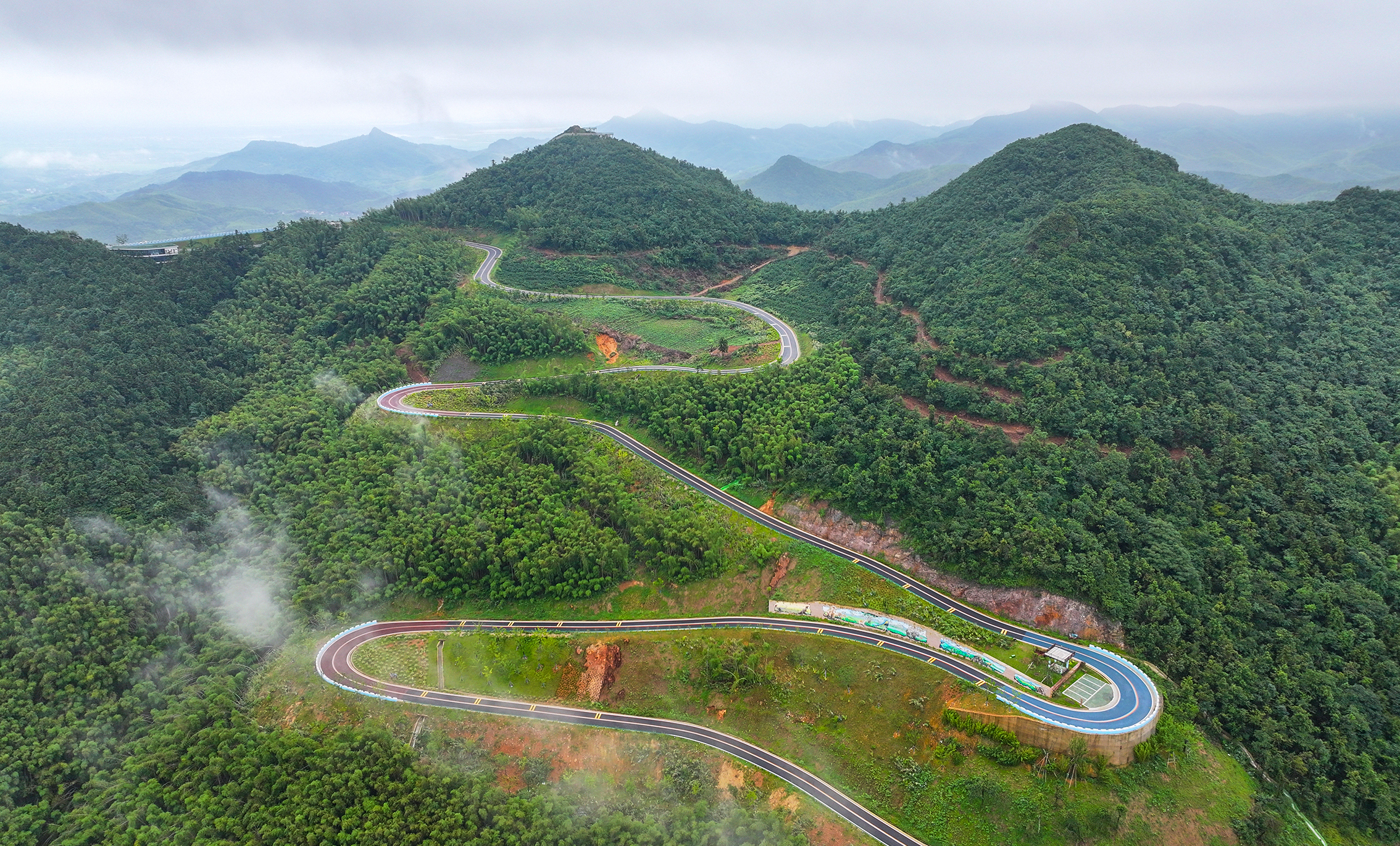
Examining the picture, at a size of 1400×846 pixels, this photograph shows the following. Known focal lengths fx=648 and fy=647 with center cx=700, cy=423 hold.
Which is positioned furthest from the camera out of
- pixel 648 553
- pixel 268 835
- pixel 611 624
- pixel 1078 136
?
pixel 1078 136

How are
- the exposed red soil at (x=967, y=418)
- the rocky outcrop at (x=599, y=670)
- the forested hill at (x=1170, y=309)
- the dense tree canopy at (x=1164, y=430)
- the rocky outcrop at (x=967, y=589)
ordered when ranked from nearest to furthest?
the dense tree canopy at (x=1164, y=430) < the rocky outcrop at (x=967, y=589) < the rocky outcrop at (x=599, y=670) < the forested hill at (x=1170, y=309) < the exposed red soil at (x=967, y=418)

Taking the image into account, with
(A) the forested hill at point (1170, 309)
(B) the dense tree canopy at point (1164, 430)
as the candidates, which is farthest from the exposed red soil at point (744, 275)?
(A) the forested hill at point (1170, 309)

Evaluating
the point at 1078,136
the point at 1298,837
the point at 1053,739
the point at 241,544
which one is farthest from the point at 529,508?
the point at 1078,136

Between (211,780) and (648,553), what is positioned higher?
(648,553)

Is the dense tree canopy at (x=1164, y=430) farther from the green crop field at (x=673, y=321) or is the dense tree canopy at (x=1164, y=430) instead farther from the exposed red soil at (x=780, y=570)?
the green crop field at (x=673, y=321)

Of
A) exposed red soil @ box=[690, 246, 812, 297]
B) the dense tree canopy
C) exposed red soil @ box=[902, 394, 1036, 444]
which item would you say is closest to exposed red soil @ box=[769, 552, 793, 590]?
the dense tree canopy

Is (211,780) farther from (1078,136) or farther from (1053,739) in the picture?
(1078,136)
